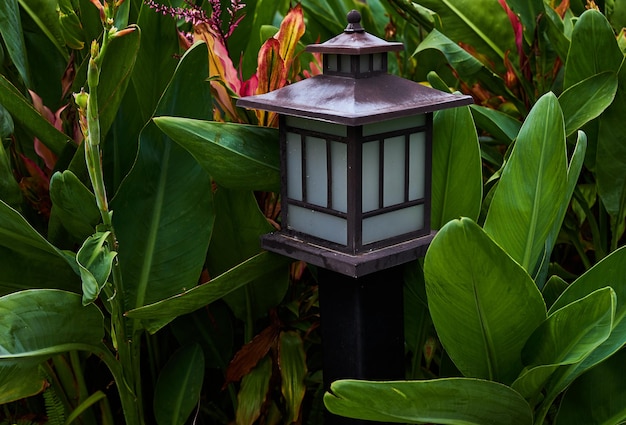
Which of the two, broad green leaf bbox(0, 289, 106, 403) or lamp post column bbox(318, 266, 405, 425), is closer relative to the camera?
broad green leaf bbox(0, 289, 106, 403)

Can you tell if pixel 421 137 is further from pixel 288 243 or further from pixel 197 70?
pixel 197 70

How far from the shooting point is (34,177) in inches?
53.5

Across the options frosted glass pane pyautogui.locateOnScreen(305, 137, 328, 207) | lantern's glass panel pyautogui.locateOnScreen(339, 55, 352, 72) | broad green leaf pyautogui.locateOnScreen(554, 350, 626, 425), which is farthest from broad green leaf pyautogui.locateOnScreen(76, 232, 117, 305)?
broad green leaf pyautogui.locateOnScreen(554, 350, 626, 425)

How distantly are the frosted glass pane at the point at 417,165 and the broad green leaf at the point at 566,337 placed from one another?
0.26m

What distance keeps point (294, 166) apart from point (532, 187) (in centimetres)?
33

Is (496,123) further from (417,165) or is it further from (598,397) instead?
(598,397)

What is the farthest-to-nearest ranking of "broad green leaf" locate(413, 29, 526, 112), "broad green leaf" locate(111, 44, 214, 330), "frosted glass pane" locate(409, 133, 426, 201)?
1. "broad green leaf" locate(413, 29, 526, 112)
2. "broad green leaf" locate(111, 44, 214, 330)
3. "frosted glass pane" locate(409, 133, 426, 201)

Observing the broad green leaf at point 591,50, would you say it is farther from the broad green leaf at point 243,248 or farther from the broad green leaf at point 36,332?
the broad green leaf at point 36,332

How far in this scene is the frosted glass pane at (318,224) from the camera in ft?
3.66

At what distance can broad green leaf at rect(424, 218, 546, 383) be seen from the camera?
0.95 meters

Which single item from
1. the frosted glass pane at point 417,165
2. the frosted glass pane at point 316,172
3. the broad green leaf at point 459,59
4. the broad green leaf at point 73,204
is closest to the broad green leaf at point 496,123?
the broad green leaf at point 459,59

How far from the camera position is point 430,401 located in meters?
0.98

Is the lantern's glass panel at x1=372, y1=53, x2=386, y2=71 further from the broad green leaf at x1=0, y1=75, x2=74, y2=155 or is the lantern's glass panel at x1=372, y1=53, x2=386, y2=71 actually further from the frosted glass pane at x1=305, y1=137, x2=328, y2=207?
the broad green leaf at x1=0, y1=75, x2=74, y2=155

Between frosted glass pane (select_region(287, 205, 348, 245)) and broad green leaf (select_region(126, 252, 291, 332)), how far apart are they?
7 cm
